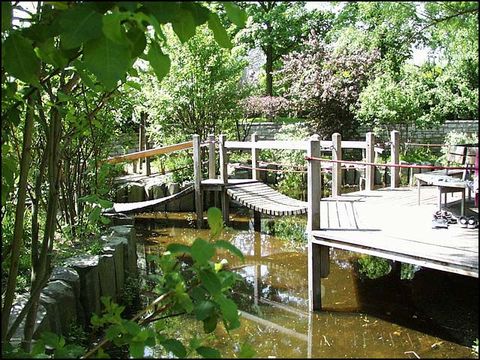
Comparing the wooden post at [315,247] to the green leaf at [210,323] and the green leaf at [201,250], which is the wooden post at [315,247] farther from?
the green leaf at [201,250]

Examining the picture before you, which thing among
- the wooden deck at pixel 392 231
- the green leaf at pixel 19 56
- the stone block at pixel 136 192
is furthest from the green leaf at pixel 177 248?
the stone block at pixel 136 192

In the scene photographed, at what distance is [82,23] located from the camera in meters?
0.80

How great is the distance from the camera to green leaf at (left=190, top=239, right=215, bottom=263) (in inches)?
36.1

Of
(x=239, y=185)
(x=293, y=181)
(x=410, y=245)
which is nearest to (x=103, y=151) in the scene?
(x=239, y=185)

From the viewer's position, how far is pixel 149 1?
0.77 m

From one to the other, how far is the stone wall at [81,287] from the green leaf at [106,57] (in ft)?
5.55

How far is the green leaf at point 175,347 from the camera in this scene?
995mm

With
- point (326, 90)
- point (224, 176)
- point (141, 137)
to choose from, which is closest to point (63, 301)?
point (224, 176)

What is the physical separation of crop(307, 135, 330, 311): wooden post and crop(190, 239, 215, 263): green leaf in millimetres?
3520

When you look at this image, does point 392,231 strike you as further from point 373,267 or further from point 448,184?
point 448,184

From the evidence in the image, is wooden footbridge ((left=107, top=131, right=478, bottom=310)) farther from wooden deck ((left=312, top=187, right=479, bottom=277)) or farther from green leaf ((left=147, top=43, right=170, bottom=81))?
green leaf ((left=147, top=43, right=170, bottom=81))

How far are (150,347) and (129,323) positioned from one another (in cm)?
8

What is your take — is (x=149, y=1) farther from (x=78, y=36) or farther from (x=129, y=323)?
(x=129, y=323)

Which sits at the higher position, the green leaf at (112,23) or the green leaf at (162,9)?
the green leaf at (162,9)
